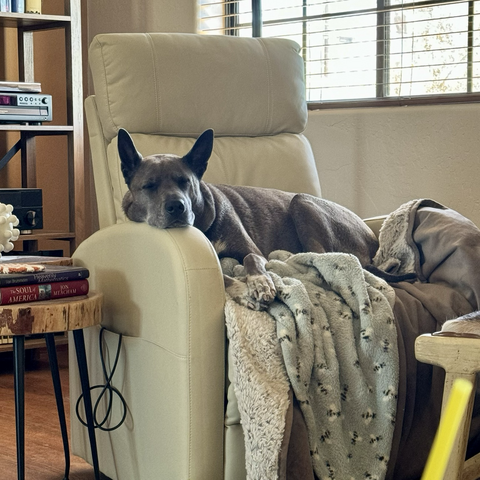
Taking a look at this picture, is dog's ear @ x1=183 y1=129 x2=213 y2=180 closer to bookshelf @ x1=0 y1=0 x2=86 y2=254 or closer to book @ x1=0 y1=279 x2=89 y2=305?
book @ x1=0 y1=279 x2=89 y2=305

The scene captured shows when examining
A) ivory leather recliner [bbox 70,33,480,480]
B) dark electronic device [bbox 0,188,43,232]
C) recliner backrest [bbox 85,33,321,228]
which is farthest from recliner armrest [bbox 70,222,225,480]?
dark electronic device [bbox 0,188,43,232]

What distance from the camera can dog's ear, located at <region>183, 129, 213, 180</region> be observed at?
1869 millimetres

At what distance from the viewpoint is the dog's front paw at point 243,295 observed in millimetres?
1550

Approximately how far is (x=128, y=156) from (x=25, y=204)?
1.27 meters

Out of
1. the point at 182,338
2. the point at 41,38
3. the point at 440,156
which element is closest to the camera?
the point at 182,338

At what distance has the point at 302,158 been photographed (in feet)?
8.02

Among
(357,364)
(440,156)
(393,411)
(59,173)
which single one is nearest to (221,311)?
(357,364)

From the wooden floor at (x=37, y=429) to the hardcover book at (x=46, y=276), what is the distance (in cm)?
65

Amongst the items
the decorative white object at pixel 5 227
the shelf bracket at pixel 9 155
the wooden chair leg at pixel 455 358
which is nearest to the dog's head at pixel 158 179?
the decorative white object at pixel 5 227

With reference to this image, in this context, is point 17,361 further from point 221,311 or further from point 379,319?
point 379,319

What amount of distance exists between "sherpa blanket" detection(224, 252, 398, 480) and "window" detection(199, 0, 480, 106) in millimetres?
1394

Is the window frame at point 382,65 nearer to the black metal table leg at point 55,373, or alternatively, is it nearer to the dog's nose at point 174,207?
the dog's nose at point 174,207

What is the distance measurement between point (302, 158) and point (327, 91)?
848 millimetres

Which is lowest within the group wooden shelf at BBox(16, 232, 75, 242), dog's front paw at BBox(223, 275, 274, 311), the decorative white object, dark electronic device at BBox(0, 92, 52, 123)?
wooden shelf at BBox(16, 232, 75, 242)
